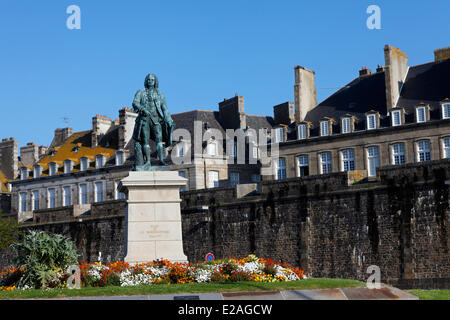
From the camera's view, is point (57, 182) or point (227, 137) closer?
point (227, 137)

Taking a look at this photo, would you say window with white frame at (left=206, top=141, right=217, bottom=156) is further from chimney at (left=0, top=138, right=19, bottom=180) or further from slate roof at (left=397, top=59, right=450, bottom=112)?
chimney at (left=0, top=138, right=19, bottom=180)

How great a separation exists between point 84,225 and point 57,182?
21.4 m

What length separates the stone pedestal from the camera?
20266 mm

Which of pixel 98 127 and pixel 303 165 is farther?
pixel 98 127

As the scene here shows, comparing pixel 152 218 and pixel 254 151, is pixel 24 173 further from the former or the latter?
pixel 152 218

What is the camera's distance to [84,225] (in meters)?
49.1

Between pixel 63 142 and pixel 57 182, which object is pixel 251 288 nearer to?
pixel 57 182

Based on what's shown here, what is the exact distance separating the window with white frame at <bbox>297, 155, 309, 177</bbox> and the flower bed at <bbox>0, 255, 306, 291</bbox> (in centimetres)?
3513

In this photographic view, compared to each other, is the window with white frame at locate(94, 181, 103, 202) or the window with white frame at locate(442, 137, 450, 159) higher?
the window with white frame at locate(442, 137, 450, 159)

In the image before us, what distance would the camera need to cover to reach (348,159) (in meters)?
51.4

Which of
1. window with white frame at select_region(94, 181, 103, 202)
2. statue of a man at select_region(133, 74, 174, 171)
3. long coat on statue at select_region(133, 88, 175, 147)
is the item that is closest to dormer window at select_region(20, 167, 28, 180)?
window with white frame at select_region(94, 181, 103, 202)

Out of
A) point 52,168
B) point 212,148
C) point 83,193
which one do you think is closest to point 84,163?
point 83,193

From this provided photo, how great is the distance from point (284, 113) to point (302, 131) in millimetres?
6880
